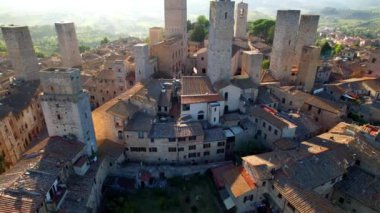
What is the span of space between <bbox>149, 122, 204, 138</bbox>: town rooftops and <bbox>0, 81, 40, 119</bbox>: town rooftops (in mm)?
21393

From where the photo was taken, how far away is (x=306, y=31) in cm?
4978

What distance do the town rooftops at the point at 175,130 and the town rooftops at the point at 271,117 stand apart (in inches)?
364

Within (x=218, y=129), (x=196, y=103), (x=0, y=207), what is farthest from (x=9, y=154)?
(x=218, y=129)

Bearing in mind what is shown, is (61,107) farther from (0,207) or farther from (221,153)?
(221,153)

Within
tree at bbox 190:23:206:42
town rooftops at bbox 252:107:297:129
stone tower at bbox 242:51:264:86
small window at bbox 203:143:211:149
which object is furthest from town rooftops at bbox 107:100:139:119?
tree at bbox 190:23:206:42

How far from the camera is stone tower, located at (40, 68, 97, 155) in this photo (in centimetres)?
2900

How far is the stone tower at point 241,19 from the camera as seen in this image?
62250 millimetres

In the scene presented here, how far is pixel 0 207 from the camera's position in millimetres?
20734

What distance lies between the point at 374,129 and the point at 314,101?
9.90m

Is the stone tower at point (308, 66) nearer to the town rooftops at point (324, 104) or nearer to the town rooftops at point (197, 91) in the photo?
the town rooftops at point (324, 104)

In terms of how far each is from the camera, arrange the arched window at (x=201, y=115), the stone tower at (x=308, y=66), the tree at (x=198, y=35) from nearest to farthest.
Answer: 1. the arched window at (x=201, y=115)
2. the stone tower at (x=308, y=66)
3. the tree at (x=198, y=35)

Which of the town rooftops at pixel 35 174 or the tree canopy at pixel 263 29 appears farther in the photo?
the tree canopy at pixel 263 29

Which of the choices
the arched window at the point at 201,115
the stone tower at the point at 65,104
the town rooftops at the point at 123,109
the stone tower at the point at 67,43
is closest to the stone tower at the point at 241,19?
the arched window at the point at 201,115

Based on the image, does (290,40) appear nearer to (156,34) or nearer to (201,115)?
(201,115)
